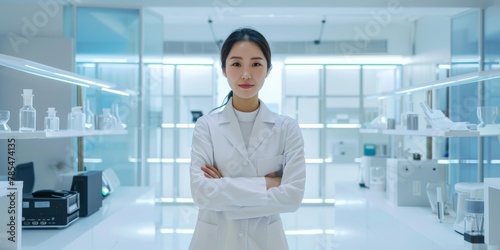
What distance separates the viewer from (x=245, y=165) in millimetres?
1672

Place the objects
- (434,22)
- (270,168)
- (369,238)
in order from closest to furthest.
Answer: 1. (270,168)
2. (369,238)
3. (434,22)

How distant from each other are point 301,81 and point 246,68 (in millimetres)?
5520

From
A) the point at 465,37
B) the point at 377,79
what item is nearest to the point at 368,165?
the point at 465,37

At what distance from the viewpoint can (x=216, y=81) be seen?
270 inches

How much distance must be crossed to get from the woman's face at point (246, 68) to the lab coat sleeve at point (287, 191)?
305 millimetres

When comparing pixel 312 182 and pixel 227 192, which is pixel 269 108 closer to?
pixel 227 192

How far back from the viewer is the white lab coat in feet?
5.24

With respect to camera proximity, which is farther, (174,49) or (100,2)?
(174,49)

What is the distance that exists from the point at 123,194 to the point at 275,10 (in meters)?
2.49

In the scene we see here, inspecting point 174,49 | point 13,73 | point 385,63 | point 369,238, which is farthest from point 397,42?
point 13,73

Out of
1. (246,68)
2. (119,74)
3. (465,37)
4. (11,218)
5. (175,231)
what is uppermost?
(465,37)

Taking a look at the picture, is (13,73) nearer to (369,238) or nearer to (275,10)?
(275,10)

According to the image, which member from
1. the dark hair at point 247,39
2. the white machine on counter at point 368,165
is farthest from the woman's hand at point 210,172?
the white machine on counter at point 368,165

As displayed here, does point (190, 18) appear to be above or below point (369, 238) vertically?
above
